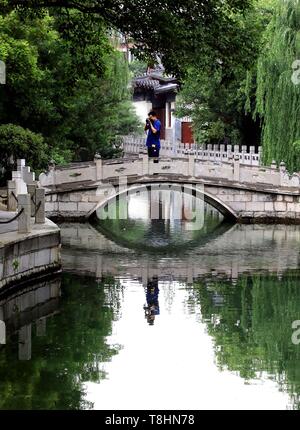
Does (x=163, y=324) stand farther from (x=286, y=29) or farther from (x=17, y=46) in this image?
(x=286, y=29)

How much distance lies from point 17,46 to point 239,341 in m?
11.9

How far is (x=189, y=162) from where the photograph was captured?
26781mm

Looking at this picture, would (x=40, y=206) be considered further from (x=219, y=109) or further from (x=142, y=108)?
(x=142, y=108)

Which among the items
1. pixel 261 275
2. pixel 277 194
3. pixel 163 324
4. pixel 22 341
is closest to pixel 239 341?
pixel 163 324

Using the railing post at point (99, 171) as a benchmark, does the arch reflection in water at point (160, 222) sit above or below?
below

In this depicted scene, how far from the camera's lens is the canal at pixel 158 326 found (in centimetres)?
1023

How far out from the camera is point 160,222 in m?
28.3

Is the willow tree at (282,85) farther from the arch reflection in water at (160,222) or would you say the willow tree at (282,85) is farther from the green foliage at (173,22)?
the green foliage at (173,22)

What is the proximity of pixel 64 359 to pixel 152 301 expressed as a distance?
3.81m

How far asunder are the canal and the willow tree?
477cm

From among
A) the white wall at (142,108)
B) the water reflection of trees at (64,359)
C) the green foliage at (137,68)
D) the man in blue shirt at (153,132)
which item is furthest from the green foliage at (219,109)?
the water reflection of trees at (64,359)

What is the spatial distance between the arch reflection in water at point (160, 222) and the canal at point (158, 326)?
92 cm

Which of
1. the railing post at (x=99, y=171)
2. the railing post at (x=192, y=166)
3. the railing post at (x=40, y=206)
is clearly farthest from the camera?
the railing post at (x=192, y=166)

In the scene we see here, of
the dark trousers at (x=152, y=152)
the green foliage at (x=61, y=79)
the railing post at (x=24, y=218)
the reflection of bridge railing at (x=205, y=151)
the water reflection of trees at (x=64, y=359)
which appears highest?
the green foliage at (x=61, y=79)
